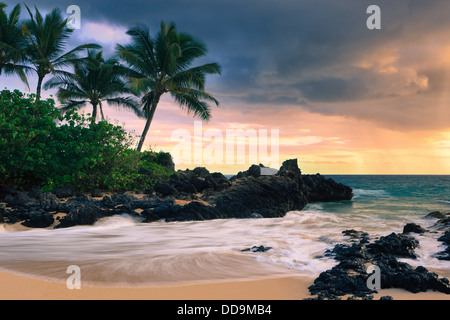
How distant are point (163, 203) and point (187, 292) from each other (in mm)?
7672

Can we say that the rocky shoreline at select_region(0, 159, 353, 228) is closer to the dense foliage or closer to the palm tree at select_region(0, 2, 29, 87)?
the dense foliage

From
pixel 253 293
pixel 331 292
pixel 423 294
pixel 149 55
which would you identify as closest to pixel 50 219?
pixel 253 293

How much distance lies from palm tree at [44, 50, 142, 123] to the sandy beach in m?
21.4

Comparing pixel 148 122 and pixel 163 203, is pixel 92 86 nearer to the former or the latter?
pixel 148 122

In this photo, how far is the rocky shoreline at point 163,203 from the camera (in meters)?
8.92

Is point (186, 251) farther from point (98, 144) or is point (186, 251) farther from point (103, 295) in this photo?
point (98, 144)

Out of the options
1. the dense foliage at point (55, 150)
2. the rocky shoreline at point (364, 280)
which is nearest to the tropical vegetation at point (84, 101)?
the dense foliage at point (55, 150)

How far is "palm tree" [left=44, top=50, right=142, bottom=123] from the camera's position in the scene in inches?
939

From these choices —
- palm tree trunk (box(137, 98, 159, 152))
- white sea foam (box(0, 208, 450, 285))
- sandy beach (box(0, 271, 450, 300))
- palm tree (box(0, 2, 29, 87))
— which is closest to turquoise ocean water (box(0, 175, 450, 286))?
white sea foam (box(0, 208, 450, 285))

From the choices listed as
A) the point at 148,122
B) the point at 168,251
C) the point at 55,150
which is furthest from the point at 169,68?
the point at 168,251

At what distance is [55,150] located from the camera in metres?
13.4

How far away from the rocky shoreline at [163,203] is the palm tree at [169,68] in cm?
668

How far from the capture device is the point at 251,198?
1231cm

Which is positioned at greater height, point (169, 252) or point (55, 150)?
point (55, 150)
